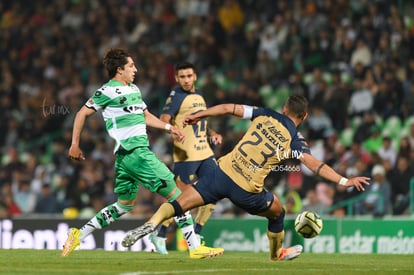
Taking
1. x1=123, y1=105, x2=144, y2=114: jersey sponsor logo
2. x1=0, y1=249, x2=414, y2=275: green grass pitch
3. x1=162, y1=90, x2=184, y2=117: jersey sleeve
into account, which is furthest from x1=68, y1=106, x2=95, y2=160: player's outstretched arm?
x1=162, y1=90, x2=184, y2=117: jersey sleeve

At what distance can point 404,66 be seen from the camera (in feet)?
74.6

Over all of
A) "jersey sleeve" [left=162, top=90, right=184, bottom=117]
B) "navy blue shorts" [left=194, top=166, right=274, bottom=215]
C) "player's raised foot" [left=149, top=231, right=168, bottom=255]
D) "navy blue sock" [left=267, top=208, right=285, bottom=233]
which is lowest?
"player's raised foot" [left=149, top=231, right=168, bottom=255]

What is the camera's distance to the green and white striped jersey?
1347cm

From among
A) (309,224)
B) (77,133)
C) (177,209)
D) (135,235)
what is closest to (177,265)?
(177,209)

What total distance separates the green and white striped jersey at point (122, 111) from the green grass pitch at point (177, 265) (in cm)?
144

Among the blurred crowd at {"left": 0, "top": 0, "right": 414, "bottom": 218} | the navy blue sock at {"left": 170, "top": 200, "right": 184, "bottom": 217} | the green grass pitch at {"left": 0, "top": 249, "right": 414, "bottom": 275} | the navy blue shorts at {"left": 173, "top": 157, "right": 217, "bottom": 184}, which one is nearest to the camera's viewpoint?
the green grass pitch at {"left": 0, "top": 249, "right": 414, "bottom": 275}

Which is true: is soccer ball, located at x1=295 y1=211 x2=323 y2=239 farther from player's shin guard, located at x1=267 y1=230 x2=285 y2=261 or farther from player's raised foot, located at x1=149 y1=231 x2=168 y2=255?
player's raised foot, located at x1=149 y1=231 x2=168 y2=255

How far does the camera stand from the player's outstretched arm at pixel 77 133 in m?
13.0

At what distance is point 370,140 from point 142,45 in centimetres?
792

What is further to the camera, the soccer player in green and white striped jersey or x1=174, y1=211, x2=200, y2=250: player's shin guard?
x1=174, y1=211, x2=200, y2=250: player's shin guard

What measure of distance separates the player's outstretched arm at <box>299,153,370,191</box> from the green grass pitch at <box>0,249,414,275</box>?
0.93 meters

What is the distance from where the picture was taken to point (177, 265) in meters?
12.4

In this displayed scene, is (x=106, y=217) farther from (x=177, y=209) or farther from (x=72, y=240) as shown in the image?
(x=177, y=209)

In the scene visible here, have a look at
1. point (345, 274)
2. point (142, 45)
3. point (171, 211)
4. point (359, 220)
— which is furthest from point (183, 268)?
point (142, 45)
